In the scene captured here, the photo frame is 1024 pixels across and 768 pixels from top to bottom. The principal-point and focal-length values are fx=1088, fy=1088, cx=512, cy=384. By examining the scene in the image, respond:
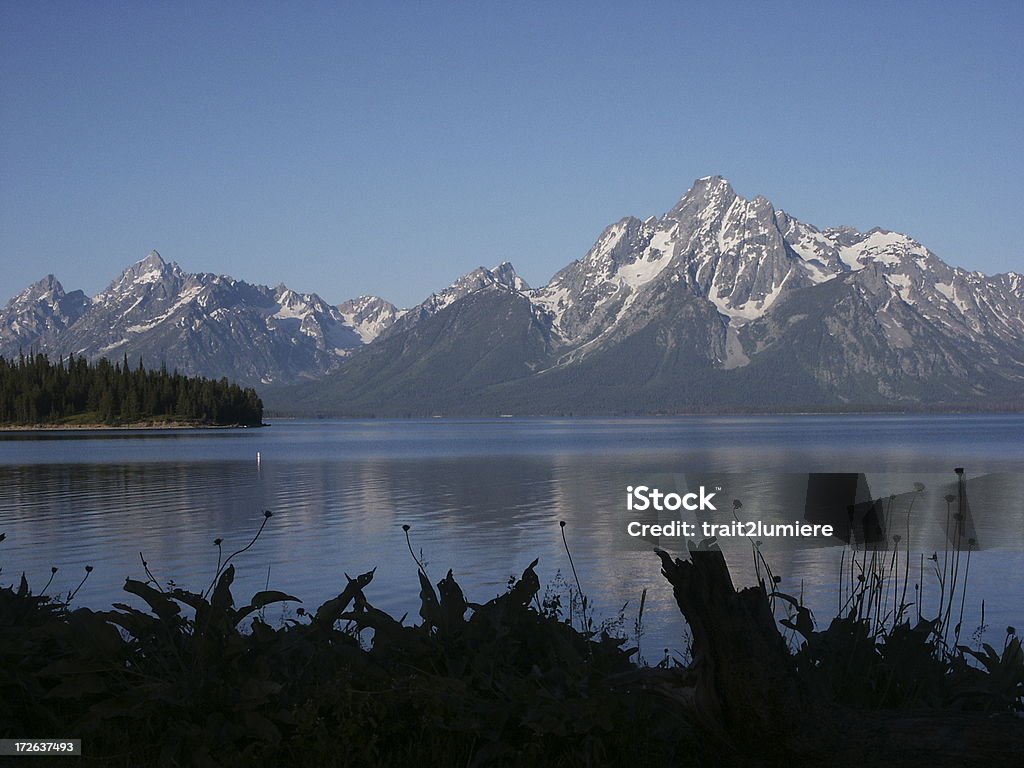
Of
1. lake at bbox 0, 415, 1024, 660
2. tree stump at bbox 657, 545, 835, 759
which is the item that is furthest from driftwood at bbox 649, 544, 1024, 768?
lake at bbox 0, 415, 1024, 660

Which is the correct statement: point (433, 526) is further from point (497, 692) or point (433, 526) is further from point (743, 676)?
point (743, 676)

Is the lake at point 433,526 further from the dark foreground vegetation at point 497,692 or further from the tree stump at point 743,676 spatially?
the dark foreground vegetation at point 497,692

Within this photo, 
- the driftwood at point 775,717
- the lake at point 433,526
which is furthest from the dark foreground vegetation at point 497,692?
the lake at point 433,526

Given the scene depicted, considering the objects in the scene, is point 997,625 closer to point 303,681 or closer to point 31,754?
point 303,681

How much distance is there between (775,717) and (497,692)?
261 cm

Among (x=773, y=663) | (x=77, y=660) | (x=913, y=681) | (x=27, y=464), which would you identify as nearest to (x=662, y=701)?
(x=773, y=663)

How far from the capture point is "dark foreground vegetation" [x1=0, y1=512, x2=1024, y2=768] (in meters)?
8.51

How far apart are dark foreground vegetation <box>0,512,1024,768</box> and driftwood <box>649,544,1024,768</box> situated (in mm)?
14

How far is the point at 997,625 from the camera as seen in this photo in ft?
76.0

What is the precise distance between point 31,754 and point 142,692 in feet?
3.27

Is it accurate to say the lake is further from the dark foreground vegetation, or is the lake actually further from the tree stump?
the dark foreground vegetation

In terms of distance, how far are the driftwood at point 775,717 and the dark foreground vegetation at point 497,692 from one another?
0.5 inches

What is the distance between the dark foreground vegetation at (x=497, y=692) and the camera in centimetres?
851

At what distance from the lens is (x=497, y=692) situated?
9.86 meters
